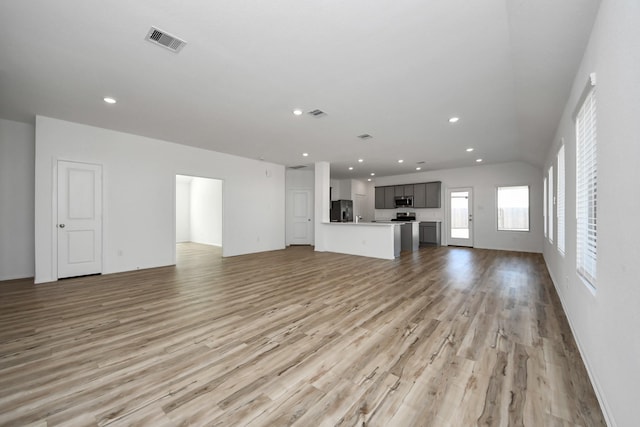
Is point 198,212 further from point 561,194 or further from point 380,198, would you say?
point 561,194

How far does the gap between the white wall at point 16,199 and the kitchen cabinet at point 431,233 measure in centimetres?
1035

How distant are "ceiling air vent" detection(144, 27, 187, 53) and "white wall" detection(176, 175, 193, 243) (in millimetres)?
9115

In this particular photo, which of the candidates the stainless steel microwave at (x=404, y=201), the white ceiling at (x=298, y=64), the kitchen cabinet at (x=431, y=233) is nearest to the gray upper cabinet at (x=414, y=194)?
the stainless steel microwave at (x=404, y=201)

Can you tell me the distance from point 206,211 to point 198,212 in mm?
640

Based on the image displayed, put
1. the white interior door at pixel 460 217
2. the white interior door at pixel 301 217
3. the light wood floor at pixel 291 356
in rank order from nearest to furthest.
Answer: the light wood floor at pixel 291 356 → the white interior door at pixel 460 217 → the white interior door at pixel 301 217

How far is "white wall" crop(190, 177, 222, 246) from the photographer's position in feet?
31.6

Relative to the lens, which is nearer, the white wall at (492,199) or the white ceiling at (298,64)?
the white ceiling at (298,64)

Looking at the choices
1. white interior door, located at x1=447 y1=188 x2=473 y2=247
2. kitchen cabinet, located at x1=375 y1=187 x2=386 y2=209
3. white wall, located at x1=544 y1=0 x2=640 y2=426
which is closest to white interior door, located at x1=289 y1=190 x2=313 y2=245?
kitchen cabinet, located at x1=375 y1=187 x2=386 y2=209

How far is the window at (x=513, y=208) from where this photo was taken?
→ 768cm

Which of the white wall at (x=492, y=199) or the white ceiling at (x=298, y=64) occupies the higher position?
the white ceiling at (x=298, y=64)

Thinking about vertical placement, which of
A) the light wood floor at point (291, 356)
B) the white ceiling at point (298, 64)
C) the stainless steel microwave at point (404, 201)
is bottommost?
the light wood floor at point (291, 356)

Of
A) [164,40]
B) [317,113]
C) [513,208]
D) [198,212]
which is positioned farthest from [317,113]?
[198,212]

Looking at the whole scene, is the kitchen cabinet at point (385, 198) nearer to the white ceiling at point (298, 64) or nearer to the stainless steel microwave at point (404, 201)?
the stainless steel microwave at point (404, 201)

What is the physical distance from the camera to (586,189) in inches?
→ 87.4
